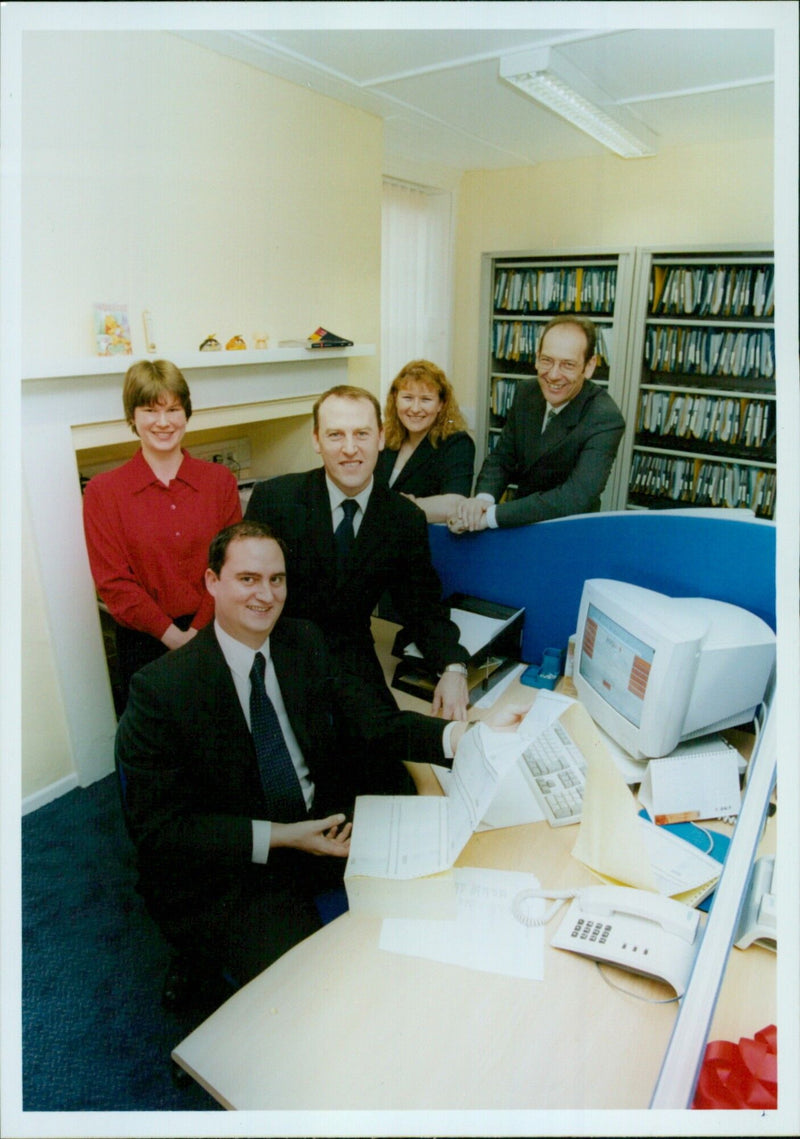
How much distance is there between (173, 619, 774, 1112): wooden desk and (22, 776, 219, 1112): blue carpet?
0.61 metres

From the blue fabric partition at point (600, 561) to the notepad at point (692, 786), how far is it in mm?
357

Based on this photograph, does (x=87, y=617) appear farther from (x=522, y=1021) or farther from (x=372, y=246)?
(x=372, y=246)

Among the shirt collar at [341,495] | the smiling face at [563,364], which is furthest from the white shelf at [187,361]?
the smiling face at [563,364]

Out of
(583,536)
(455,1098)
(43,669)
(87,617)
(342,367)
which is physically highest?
(342,367)

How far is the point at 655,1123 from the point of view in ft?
2.26

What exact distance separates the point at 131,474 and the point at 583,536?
1.10 meters

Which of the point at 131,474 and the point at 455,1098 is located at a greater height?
the point at 131,474

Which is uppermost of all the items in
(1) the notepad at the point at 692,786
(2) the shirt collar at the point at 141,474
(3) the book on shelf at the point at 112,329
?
(3) the book on shelf at the point at 112,329

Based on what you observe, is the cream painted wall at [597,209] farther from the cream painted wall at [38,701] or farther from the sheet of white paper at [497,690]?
the cream painted wall at [38,701]

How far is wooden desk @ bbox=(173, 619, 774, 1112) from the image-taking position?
778 millimetres

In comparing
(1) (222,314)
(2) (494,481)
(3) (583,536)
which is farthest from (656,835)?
(1) (222,314)

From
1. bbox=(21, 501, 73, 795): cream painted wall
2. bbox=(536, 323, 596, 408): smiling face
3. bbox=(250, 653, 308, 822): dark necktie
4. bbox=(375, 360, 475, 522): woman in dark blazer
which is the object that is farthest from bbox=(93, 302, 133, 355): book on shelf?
bbox=(536, 323, 596, 408): smiling face

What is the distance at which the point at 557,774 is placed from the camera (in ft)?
4.17

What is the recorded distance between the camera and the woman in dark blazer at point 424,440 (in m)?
1.67
